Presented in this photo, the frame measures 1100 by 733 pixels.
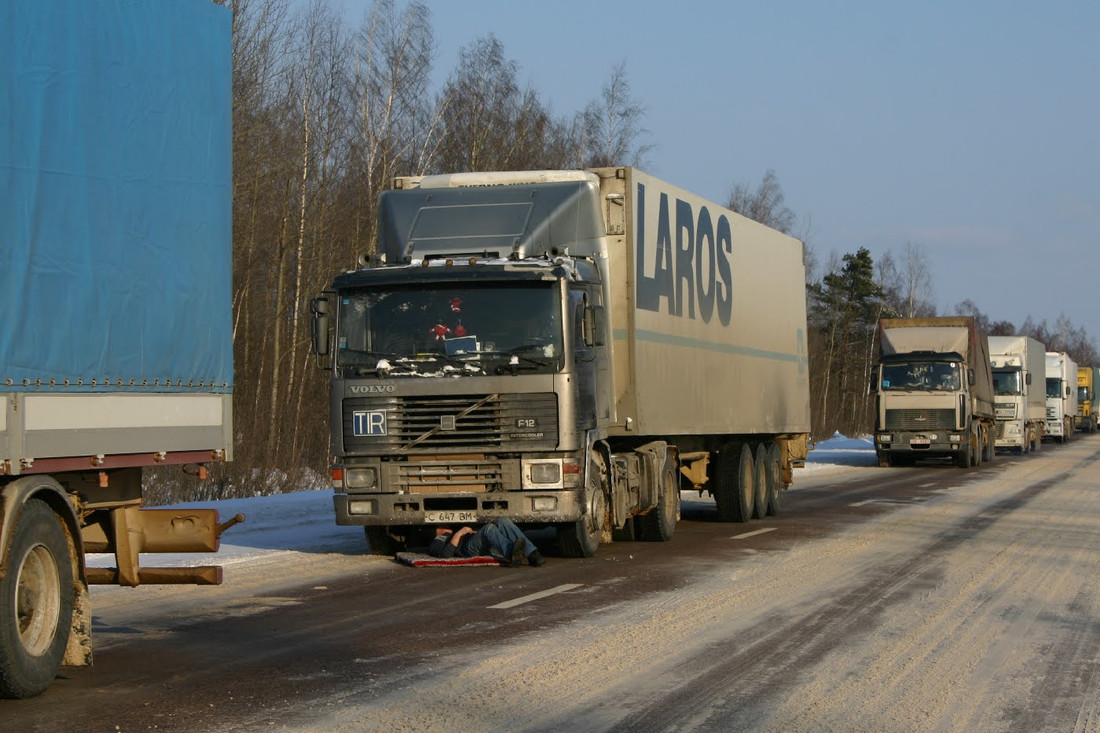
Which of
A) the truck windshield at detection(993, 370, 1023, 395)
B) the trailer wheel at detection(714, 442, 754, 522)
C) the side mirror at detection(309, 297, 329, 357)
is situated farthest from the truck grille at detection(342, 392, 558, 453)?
the truck windshield at detection(993, 370, 1023, 395)

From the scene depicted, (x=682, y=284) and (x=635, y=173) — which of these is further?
(x=682, y=284)

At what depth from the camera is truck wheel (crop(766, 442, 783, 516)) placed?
21.4m

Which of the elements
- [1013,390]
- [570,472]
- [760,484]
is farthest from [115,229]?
[1013,390]

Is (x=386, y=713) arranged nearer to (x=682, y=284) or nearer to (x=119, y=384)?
(x=119, y=384)

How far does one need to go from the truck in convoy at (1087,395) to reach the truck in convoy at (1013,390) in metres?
31.3

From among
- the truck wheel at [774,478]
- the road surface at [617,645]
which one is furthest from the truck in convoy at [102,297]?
the truck wheel at [774,478]

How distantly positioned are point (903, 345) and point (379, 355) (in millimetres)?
27625

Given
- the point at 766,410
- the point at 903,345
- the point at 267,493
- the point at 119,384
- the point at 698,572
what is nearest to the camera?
the point at 119,384

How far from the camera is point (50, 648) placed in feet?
24.9

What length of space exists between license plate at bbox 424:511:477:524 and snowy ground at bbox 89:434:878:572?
1.99 metres

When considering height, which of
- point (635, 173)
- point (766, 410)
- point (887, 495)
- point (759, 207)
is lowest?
point (887, 495)

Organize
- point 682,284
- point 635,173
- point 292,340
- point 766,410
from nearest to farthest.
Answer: point 635,173
point 682,284
point 766,410
point 292,340

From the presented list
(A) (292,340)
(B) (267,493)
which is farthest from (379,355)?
(A) (292,340)

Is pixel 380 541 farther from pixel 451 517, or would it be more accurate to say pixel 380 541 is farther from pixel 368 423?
pixel 368 423
